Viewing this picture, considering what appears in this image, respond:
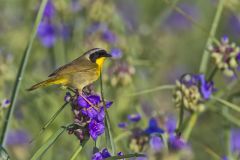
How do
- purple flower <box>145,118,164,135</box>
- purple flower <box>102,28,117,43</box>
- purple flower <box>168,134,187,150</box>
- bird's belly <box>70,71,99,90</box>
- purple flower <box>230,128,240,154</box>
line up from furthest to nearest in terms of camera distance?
purple flower <box>102,28,117,43</box> → purple flower <box>230,128,240,154</box> → purple flower <box>145,118,164,135</box> → bird's belly <box>70,71,99,90</box> → purple flower <box>168,134,187,150</box>

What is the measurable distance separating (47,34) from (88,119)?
2815mm

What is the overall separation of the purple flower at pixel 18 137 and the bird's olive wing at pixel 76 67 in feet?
6.13

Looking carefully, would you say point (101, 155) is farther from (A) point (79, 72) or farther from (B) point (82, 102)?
(A) point (79, 72)

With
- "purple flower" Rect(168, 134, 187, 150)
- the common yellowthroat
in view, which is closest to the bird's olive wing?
the common yellowthroat

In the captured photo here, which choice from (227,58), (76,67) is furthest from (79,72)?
(227,58)

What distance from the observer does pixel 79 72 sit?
3162 millimetres

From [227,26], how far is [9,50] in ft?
9.01

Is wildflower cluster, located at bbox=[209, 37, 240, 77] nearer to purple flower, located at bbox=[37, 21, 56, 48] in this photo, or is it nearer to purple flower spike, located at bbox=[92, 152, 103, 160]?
purple flower spike, located at bbox=[92, 152, 103, 160]

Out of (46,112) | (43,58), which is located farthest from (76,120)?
(43,58)

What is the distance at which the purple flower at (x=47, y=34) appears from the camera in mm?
5447

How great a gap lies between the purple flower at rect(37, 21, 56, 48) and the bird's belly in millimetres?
2256

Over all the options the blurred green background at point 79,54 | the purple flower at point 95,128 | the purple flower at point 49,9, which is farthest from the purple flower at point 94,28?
the purple flower at point 95,128

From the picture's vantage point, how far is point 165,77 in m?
7.34

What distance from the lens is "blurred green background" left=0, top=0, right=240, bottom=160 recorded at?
457 centimetres
